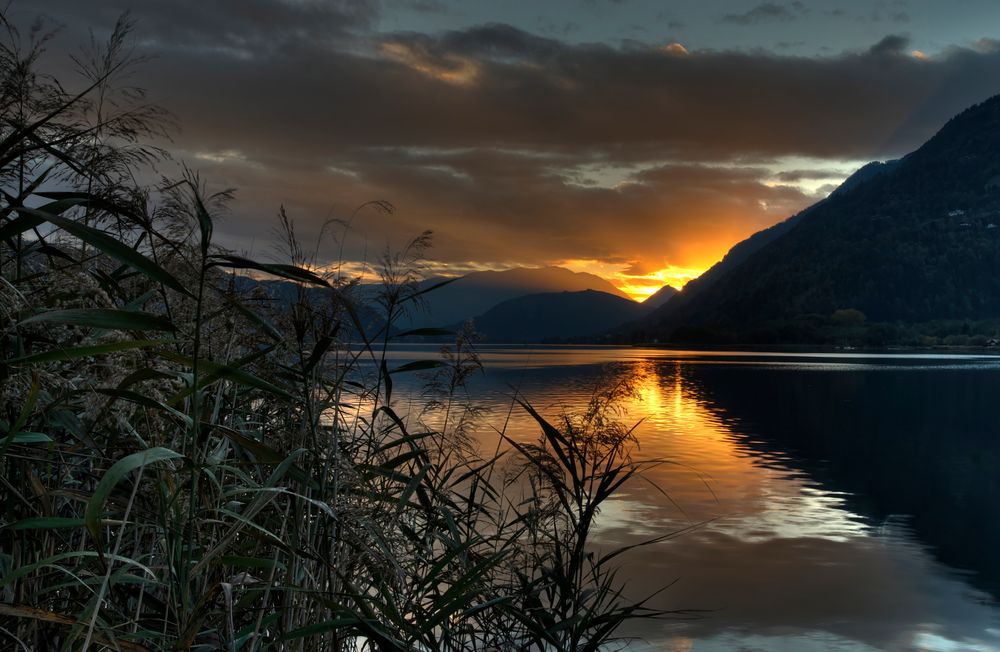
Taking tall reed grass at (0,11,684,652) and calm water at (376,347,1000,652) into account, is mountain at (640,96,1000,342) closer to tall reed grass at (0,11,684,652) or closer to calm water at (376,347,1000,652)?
calm water at (376,347,1000,652)

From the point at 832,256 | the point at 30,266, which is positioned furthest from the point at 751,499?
the point at 832,256

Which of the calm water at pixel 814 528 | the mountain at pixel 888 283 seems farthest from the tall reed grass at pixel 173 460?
the mountain at pixel 888 283

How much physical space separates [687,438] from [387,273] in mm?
19641

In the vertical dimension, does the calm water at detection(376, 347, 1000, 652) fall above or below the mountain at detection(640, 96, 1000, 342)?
below

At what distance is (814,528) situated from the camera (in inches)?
495

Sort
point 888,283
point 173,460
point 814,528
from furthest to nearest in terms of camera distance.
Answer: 1. point 888,283
2. point 814,528
3. point 173,460

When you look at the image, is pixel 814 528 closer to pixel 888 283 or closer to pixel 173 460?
pixel 173 460

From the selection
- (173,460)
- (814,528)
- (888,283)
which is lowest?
(814,528)

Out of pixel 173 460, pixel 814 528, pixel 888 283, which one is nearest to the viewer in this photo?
pixel 173 460

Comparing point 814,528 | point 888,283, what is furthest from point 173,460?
point 888,283

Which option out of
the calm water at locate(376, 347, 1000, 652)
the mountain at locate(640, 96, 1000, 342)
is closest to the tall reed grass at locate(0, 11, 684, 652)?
the calm water at locate(376, 347, 1000, 652)

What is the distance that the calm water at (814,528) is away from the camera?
→ 8172 millimetres

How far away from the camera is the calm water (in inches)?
322

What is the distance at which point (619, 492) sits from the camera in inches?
587
